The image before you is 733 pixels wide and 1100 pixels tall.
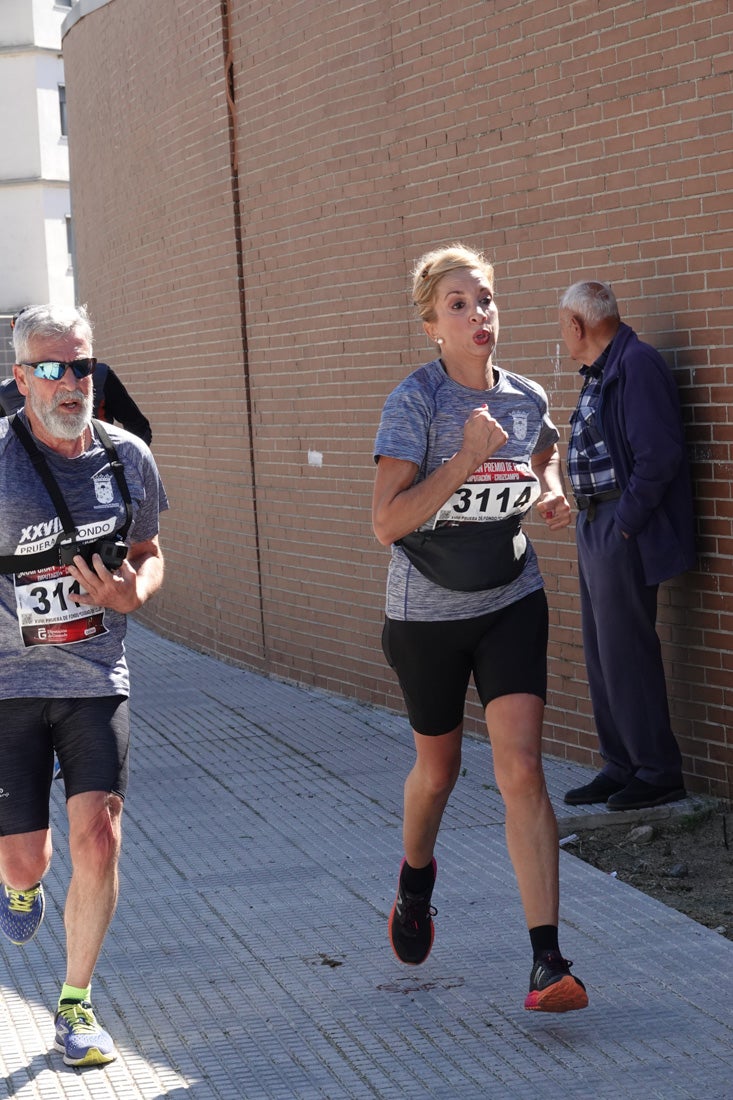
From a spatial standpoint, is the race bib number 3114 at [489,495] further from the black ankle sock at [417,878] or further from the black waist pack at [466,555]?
the black ankle sock at [417,878]

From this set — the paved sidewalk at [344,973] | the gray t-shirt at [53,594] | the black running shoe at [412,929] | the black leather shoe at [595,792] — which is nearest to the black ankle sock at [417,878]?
the black running shoe at [412,929]

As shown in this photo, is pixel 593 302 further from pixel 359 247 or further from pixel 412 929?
pixel 359 247

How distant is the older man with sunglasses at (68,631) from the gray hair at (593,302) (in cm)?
259

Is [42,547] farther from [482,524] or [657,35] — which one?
[657,35]

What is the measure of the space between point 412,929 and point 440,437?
147cm

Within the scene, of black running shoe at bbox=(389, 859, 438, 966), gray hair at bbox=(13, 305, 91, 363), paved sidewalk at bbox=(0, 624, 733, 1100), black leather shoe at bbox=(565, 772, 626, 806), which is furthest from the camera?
black leather shoe at bbox=(565, 772, 626, 806)

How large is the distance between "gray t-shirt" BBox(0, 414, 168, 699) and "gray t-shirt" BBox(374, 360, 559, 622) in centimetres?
75

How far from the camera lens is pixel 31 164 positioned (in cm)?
4897

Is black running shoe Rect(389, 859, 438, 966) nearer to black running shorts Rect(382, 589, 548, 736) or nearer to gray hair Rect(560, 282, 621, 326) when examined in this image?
black running shorts Rect(382, 589, 548, 736)

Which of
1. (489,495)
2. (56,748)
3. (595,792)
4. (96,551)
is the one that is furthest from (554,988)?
(595,792)

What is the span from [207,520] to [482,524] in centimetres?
779

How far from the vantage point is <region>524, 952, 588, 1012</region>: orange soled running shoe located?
171 inches

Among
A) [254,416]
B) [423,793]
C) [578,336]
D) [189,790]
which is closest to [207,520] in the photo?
[254,416]

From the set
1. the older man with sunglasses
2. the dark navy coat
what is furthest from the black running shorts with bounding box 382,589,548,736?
the dark navy coat
